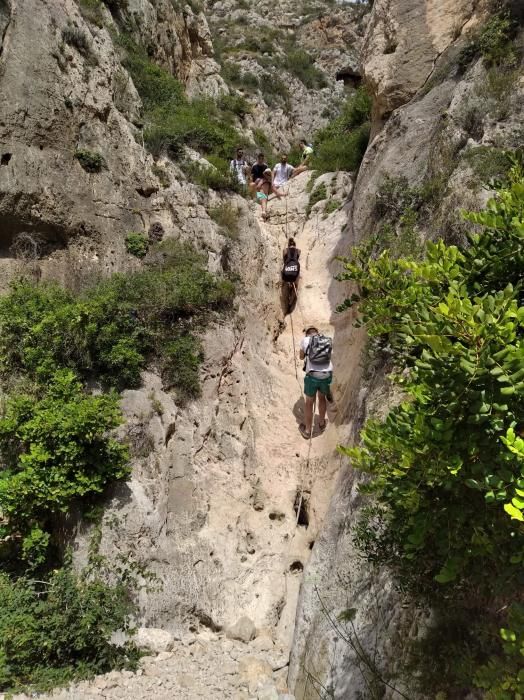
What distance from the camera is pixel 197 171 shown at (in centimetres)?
1226

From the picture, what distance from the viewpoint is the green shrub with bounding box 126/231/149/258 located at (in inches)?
396

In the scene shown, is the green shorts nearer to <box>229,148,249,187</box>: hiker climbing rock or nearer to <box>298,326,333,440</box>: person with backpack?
<box>298,326,333,440</box>: person with backpack

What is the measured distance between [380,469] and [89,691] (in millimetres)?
4372

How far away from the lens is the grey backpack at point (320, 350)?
8.14 meters

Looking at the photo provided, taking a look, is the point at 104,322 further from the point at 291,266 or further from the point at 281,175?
the point at 281,175

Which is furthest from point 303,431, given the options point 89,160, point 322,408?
point 89,160

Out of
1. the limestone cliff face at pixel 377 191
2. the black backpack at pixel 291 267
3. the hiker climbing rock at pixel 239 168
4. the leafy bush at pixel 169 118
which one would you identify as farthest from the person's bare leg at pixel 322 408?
the leafy bush at pixel 169 118

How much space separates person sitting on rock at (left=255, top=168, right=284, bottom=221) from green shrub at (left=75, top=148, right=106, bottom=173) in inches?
213

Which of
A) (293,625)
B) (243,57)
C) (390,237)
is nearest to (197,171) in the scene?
(390,237)

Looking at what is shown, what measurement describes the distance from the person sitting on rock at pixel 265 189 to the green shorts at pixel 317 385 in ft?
25.4

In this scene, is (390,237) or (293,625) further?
(390,237)

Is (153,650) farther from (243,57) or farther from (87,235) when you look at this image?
(243,57)

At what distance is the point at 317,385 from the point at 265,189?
9.18 m

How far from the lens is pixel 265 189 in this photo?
15.3 m
